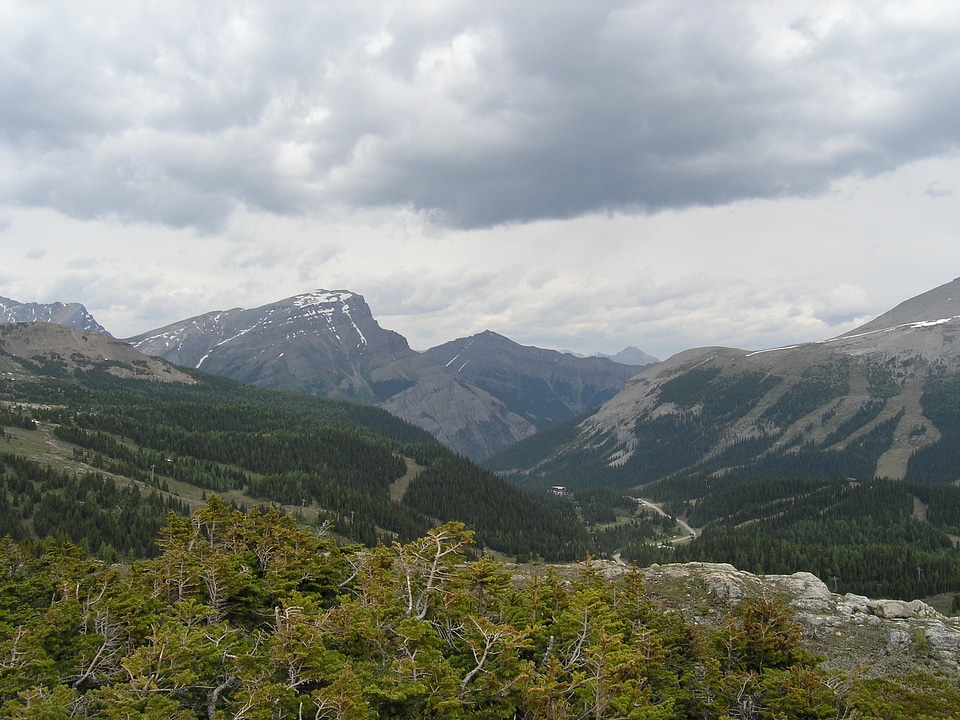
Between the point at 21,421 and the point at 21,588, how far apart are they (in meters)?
175

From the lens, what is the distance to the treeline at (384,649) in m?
33.8

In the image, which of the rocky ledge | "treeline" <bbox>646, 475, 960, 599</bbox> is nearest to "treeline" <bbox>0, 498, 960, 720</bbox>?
the rocky ledge

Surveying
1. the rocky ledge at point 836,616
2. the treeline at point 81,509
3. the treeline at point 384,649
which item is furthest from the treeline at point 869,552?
the treeline at point 81,509

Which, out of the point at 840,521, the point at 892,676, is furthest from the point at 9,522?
the point at 840,521

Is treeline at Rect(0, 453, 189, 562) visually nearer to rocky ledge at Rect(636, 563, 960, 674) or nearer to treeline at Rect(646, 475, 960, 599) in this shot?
rocky ledge at Rect(636, 563, 960, 674)

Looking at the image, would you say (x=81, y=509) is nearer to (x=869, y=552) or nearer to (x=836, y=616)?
(x=836, y=616)

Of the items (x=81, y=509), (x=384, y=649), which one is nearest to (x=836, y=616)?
(x=384, y=649)

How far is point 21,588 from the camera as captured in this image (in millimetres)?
49250

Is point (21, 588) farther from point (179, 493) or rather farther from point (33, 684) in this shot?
point (179, 493)

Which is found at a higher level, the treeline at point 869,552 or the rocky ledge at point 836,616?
the rocky ledge at point 836,616

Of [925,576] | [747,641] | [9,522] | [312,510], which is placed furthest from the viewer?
[312,510]

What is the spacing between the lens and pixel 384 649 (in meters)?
40.9

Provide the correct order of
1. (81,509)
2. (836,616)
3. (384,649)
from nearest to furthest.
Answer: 1. (384,649)
2. (836,616)
3. (81,509)

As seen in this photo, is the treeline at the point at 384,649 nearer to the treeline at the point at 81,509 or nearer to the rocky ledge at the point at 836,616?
the rocky ledge at the point at 836,616
